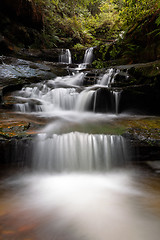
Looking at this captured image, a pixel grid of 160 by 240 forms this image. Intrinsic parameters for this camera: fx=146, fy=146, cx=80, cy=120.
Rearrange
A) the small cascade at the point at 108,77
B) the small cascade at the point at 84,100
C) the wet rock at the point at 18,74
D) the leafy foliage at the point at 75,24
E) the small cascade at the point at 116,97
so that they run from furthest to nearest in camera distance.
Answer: the leafy foliage at the point at 75,24 < the small cascade at the point at 108,77 < the wet rock at the point at 18,74 < the small cascade at the point at 84,100 < the small cascade at the point at 116,97

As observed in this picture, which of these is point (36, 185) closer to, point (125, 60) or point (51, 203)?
point (51, 203)

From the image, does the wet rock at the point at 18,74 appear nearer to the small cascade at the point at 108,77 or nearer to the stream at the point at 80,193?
the small cascade at the point at 108,77

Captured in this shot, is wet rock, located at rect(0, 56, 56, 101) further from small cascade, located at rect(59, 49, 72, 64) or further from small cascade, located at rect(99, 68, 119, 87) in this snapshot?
small cascade, located at rect(59, 49, 72, 64)

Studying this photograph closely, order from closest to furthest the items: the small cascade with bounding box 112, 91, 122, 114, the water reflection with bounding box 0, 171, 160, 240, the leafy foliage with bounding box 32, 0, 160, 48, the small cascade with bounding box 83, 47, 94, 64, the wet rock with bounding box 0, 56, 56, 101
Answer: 1. the water reflection with bounding box 0, 171, 160, 240
2. the small cascade with bounding box 112, 91, 122, 114
3. the wet rock with bounding box 0, 56, 56, 101
4. the small cascade with bounding box 83, 47, 94, 64
5. the leafy foliage with bounding box 32, 0, 160, 48

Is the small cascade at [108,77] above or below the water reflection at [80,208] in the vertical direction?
above

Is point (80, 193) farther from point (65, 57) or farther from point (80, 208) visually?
point (65, 57)

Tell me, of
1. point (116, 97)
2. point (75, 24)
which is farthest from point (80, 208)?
point (75, 24)

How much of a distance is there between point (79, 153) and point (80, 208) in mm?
1156

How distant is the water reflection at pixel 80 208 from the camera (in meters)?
1.44

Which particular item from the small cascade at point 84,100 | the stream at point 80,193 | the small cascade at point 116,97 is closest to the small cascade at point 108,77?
the small cascade at point 116,97

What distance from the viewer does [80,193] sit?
7.31 ft

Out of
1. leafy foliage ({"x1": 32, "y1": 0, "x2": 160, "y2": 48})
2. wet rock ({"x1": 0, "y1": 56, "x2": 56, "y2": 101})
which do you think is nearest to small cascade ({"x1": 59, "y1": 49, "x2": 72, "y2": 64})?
leafy foliage ({"x1": 32, "y1": 0, "x2": 160, "y2": 48})

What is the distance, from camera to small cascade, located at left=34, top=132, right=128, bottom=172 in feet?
9.46

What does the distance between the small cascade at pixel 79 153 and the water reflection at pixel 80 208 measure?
198 millimetres
